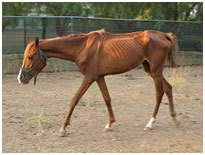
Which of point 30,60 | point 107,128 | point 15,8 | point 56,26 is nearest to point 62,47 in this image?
point 30,60

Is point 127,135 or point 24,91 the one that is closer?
point 127,135

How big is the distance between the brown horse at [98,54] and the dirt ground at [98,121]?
0.98 ft

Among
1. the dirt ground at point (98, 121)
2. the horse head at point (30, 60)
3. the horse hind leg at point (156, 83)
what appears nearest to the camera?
the dirt ground at point (98, 121)

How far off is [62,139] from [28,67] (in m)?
1.17

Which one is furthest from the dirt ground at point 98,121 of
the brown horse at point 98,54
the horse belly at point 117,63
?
the horse belly at point 117,63

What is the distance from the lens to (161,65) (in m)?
5.39

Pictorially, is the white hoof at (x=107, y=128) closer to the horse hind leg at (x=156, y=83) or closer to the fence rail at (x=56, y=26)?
the horse hind leg at (x=156, y=83)

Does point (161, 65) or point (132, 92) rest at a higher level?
point (161, 65)

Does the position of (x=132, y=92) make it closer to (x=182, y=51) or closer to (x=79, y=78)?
(x=79, y=78)

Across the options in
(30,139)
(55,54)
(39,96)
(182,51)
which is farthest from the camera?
(182,51)

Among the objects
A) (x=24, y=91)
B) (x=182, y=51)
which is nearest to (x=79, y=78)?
(x=24, y=91)

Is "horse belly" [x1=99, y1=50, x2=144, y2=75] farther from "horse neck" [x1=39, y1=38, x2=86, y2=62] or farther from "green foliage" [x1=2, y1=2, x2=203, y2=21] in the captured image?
"green foliage" [x1=2, y1=2, x2=203, y2=21]

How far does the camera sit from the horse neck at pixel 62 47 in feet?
16.4

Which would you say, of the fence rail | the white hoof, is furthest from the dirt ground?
the fence rail
